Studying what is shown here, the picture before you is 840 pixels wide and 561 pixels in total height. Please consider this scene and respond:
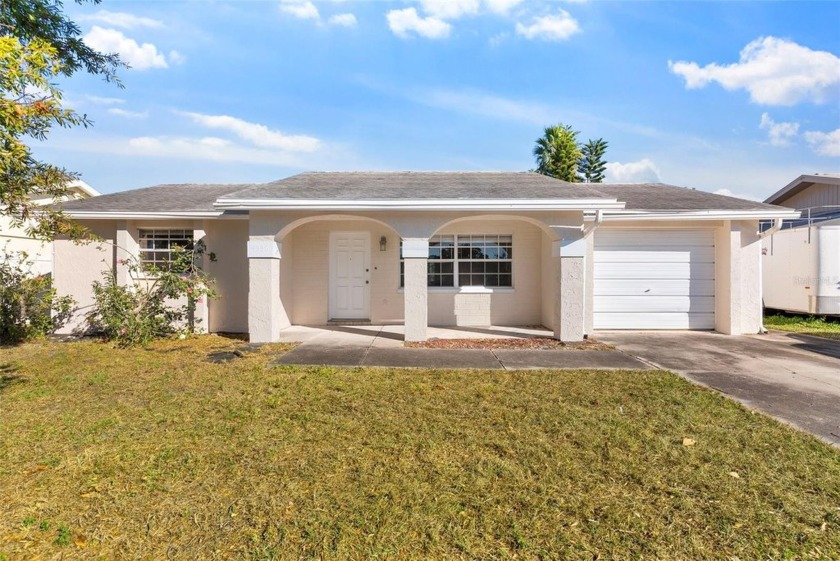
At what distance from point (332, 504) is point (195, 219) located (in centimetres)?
875

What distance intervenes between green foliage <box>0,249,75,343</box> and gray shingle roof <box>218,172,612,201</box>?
518 cm

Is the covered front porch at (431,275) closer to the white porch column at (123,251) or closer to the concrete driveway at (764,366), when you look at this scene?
the concrete driveway at (764,366)

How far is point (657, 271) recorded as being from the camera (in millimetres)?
10422

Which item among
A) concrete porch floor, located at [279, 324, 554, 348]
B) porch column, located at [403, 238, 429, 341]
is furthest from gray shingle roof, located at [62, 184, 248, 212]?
porch column, located at [403, 238, 429, 341]

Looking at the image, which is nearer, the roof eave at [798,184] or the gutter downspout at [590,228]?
the gutter downspout at [590,228]

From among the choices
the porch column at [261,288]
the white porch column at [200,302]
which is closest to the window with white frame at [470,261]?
the porch column at [261,288]

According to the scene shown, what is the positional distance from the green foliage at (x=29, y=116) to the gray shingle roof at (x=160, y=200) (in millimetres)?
3638

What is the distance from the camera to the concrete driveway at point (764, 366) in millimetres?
4804

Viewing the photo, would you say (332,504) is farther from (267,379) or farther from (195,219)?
(195,219)

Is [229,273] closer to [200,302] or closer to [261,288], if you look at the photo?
[200,302]

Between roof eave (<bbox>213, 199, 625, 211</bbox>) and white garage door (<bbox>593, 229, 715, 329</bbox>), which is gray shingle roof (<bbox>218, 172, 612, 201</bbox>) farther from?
white garage door (<bbox>593, 229, 715, 329</bbox>)

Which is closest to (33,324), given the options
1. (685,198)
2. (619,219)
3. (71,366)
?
(71,366)

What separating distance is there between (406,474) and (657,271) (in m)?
9.47

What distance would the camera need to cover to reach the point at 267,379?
19.6 feet
